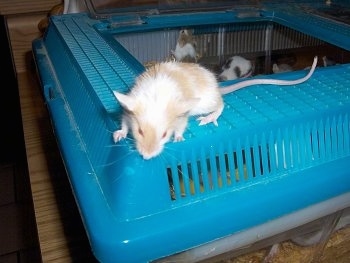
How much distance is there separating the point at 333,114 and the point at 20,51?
2.99ft

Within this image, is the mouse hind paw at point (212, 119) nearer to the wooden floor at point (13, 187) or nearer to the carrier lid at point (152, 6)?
the carrier lid at point (152, 6)

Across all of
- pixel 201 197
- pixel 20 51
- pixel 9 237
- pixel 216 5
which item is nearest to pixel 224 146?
pixel 201 197

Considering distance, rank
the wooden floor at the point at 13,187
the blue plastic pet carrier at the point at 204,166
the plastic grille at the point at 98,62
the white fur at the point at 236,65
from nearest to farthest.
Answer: the blue plastic pet carrier at the point at 204,166 < the plastic grille at the point at 98,62 < the white fur at the point at 236,65 < the wooden floor at the point at 13,187

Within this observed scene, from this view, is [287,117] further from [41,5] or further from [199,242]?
[41,5]

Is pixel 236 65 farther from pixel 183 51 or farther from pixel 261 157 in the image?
pixel 261 157

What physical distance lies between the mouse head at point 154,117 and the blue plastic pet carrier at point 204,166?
19mm

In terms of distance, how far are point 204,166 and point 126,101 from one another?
111 mm

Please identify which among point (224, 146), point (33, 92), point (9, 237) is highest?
point (224, 146)

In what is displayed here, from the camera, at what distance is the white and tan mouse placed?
40 cm

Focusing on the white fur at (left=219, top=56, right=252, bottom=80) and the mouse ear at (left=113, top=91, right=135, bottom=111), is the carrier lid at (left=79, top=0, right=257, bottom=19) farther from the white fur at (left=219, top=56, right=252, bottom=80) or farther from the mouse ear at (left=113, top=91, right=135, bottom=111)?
the mouse ear at (left=113, top=91, right=135, bottom=111)

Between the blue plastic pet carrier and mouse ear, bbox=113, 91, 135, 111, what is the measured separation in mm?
41

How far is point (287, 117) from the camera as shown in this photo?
1.41 feet

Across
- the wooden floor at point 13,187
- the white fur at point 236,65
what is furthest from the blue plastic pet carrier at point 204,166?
the wooden floor at point 13,187

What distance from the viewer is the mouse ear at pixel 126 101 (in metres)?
0.41
